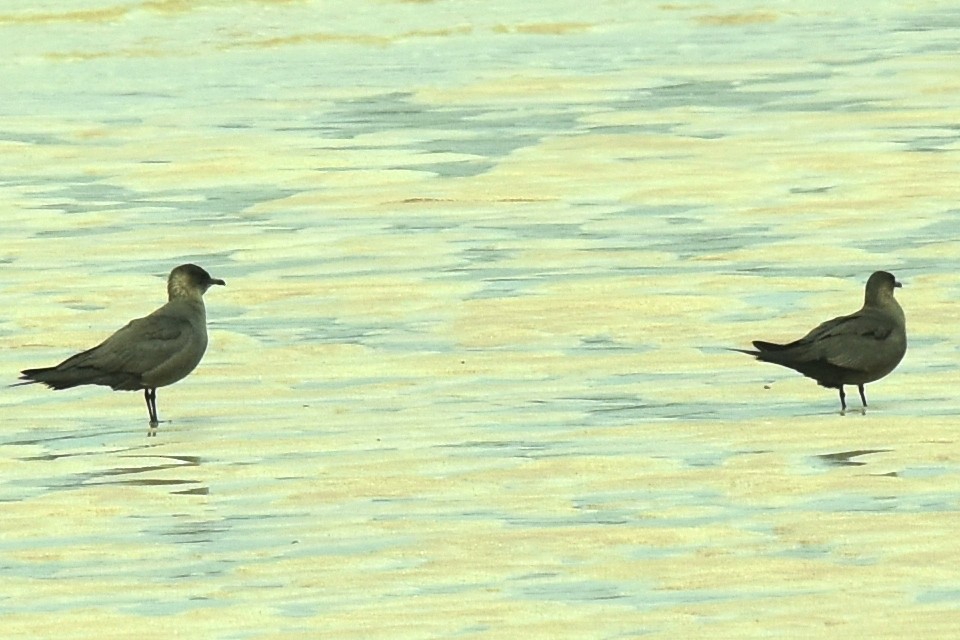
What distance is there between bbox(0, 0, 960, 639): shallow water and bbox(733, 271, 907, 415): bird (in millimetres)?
202

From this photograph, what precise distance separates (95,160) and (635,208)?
501cm

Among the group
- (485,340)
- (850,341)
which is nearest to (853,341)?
(850,341)

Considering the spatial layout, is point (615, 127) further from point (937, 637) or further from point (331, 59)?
point (937, 637)

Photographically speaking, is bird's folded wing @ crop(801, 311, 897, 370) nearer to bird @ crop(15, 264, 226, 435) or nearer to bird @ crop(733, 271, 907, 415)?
bird @ crop(733, 271, 907, 415)

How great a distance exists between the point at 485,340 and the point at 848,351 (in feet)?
8.39

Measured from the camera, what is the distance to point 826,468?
10.6m

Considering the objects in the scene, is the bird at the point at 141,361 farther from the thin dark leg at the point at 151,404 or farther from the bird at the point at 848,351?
the bird at the point at 848,351

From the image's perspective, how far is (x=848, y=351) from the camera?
11.9m

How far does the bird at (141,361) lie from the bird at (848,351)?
2499 mm

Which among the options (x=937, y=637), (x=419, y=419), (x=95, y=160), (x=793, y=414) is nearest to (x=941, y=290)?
(x=793, y=414)

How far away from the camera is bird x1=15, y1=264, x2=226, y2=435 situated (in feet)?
39.3

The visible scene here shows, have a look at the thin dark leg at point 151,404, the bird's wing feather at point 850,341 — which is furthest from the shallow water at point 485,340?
the bird's wing feather at point 850,341

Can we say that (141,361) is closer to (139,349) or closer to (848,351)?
(139,349)

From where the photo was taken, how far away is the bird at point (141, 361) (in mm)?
11969
